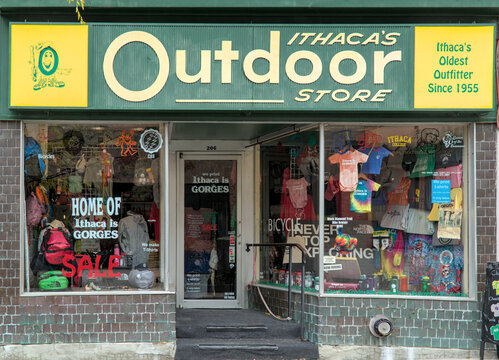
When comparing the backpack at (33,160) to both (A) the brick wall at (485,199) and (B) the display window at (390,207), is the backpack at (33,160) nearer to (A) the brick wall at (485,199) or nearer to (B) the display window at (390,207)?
(B) the display window at (390,207)

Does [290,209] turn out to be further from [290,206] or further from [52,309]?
[52,309]

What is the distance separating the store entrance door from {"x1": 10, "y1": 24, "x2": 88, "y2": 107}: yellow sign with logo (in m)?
Result: 2.51

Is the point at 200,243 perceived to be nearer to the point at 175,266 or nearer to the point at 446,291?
the point at 175,266

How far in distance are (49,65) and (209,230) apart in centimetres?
370

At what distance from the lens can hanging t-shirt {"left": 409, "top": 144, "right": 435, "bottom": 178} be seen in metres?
8.37

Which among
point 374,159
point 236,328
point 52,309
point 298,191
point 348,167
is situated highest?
point 374,159

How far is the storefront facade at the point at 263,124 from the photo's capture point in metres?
7.82

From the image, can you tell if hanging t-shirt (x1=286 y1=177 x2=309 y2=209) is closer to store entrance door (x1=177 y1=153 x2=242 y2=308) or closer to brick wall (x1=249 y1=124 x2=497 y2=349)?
store entrance door (x1=177 y1=153 x2=242 y2=308)

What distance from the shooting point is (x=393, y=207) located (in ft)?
27.8

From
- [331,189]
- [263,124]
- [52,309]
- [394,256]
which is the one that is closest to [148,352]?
[52,309]

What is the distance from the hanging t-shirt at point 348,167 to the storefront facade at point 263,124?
2cm

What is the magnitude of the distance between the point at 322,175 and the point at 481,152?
86.3 inches

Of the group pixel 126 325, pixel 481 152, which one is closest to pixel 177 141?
pixel 126 325

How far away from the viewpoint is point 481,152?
8.05 m
